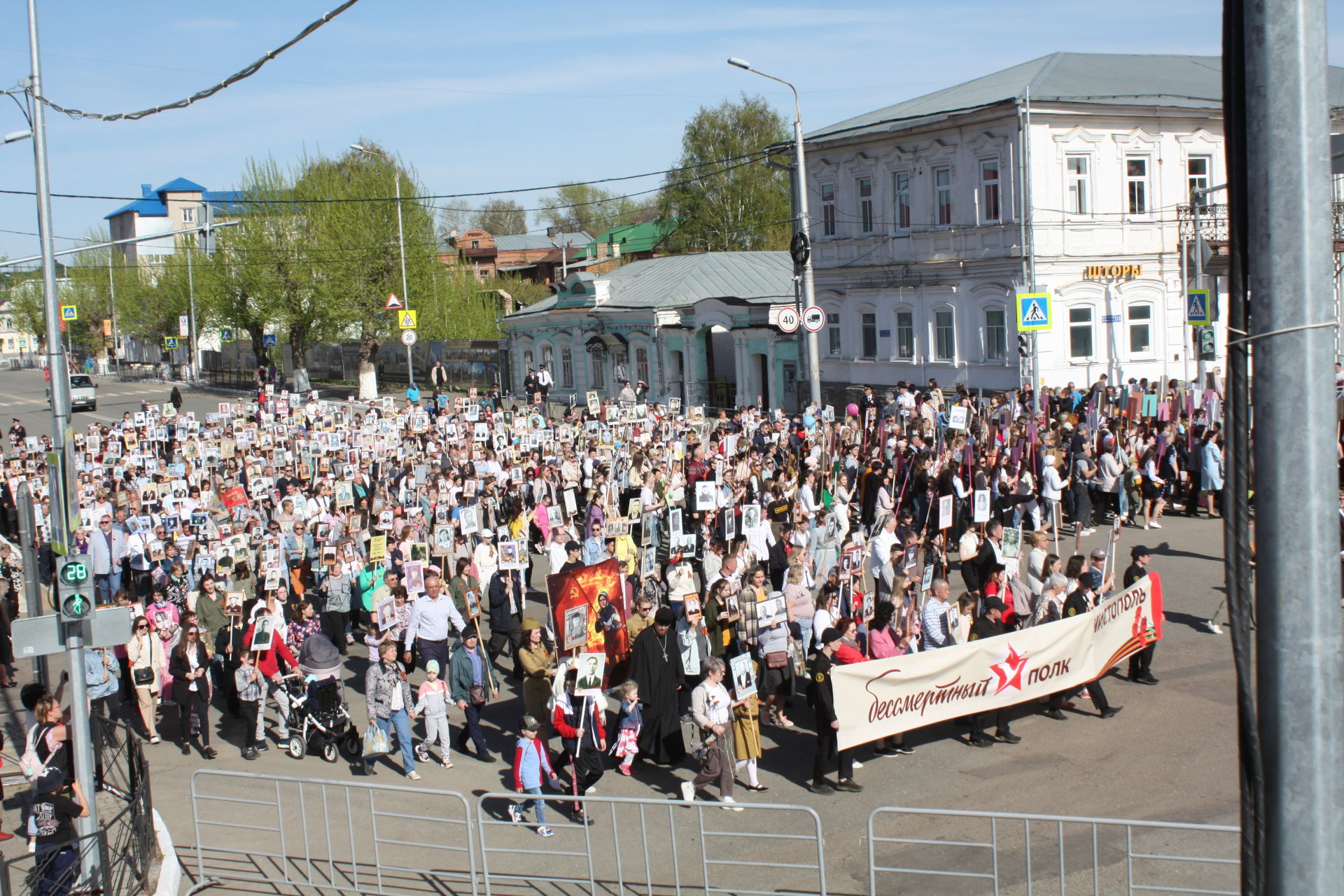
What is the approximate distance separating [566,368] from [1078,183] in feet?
A: 75.2

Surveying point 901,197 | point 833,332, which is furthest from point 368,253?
point 901,197

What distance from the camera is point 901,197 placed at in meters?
34.9

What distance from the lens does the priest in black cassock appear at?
11250mm

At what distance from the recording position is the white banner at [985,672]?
10.5 m

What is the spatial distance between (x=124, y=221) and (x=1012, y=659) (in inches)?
4680

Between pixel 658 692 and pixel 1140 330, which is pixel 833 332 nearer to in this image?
pixel 1140 330

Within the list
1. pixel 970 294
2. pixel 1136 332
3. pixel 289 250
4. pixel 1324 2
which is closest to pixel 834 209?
pixel 970 294

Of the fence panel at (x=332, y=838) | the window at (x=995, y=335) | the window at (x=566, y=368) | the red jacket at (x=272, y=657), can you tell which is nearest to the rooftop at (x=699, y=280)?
the window at (x=566, y=368)

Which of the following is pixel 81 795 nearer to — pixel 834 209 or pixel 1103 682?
pixel 1103 682

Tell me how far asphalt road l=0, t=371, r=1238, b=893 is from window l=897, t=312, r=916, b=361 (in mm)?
21416

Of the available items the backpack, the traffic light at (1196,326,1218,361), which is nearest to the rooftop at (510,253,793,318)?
the traffic light at (1196,326,1218,361)

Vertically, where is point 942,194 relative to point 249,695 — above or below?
above

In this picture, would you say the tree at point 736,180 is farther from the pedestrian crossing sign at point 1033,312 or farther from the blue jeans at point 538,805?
the blue jeans at point 538,805

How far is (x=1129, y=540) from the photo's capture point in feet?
61.7
